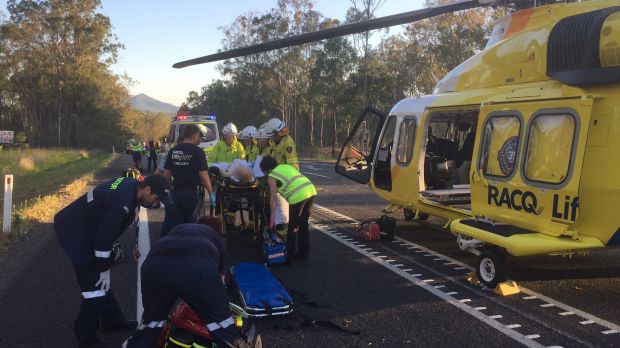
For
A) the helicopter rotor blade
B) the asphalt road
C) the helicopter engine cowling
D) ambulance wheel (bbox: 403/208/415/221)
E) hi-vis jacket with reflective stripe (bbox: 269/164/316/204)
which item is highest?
the helicopter rotor blade

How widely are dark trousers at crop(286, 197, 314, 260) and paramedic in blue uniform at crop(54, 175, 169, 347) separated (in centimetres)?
283

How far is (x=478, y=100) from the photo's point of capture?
251 inches

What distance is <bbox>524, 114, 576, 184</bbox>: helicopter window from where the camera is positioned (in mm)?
4926

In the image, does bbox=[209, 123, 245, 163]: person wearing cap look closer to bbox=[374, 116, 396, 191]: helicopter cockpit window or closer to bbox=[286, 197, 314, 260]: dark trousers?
bbox=[374, 116, 396, 191]: helicopter cockpit window

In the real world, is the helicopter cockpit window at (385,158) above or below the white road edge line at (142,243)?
above

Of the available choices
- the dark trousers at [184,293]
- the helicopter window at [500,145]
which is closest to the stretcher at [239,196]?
the helicopter window at [500,145]

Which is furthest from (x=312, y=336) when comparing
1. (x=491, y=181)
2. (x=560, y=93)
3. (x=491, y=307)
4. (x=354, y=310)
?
(x=560, y=93)

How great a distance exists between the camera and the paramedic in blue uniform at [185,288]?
298cm

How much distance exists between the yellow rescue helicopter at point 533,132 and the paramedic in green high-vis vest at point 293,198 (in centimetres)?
166

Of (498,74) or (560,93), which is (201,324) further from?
(498,74)

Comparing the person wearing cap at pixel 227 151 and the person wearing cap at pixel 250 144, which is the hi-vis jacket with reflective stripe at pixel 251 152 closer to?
the person wearing cap at pixel 250 144

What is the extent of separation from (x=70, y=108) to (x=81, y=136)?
3695mm

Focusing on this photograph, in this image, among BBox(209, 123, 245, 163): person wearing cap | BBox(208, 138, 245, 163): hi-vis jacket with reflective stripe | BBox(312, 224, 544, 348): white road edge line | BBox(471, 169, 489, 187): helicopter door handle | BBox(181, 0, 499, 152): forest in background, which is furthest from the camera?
BBox(181, 0, 499, 152): forest in background

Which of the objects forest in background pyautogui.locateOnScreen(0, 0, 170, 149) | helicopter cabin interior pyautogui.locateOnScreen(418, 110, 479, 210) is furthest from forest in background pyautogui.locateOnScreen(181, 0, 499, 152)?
helicopter cabin interior pyautogui.locateOnScreen(418, 110, 479, 210)
